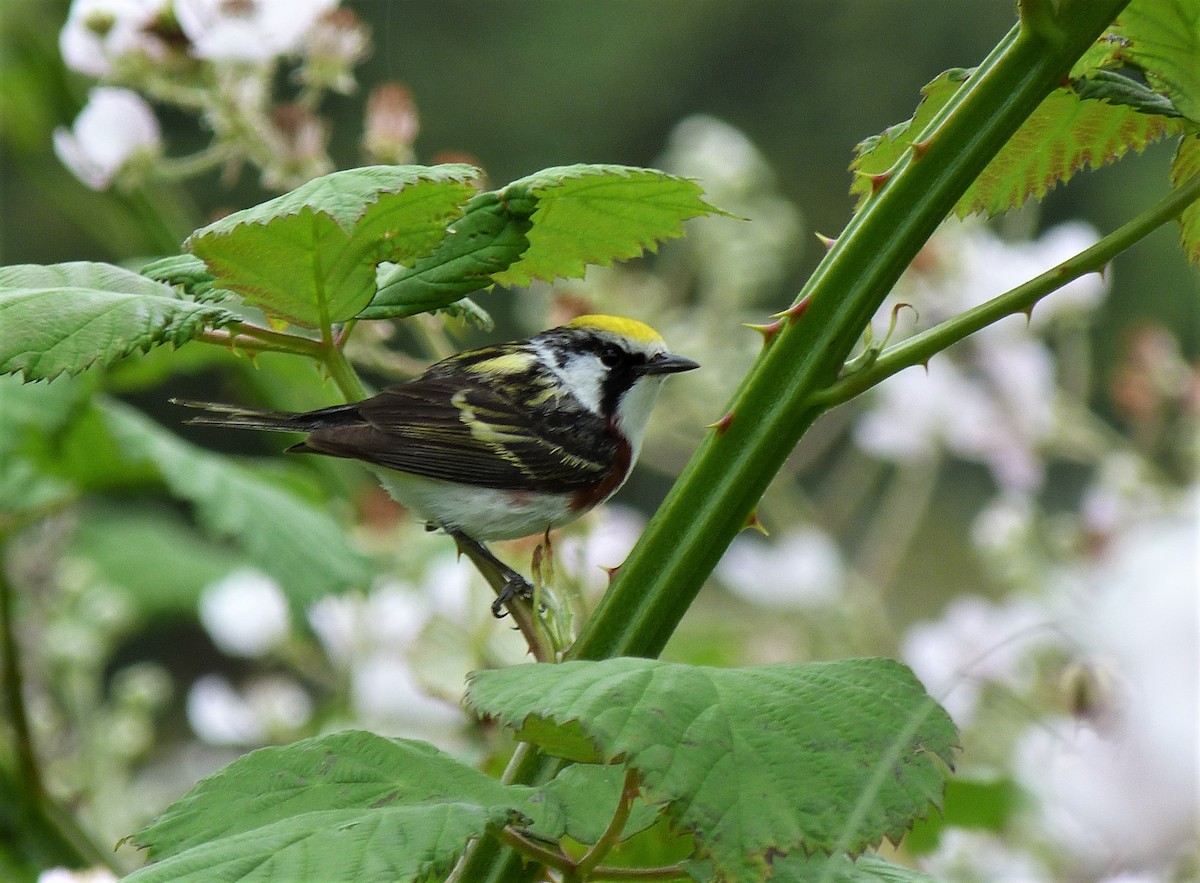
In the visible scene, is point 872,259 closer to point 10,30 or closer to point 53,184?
point 10,30

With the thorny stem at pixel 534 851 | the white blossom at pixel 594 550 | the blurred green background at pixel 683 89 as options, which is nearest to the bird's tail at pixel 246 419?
the white blossom at pixel 594 550

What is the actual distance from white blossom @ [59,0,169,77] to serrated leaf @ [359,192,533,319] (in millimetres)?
779

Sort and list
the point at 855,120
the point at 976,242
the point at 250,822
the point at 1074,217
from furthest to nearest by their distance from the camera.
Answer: the point at 855,120
the point at 1074,217
the point at 976,242
the point at 250,822

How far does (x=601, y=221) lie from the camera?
884 mm

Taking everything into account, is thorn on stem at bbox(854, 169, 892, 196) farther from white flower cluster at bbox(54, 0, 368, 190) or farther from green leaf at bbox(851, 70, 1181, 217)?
white flower cluster at bbox(54, 0, 368, 190)

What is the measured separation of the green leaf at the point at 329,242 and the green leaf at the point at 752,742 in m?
0.26

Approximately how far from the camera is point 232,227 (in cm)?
72

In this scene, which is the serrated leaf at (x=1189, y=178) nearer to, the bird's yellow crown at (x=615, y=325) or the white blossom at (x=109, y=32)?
the bird's yellow crown at (x=615, y=325)

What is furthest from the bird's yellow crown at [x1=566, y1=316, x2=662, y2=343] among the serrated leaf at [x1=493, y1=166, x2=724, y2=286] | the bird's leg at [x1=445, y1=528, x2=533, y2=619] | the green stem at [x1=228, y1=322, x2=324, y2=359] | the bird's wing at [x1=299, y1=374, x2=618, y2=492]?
the green stem at [x1=228, y1=322, x2=324, y2=359]

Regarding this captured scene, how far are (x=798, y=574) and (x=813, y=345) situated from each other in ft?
4.86

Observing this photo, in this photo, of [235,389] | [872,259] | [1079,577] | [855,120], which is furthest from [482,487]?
[855,120]

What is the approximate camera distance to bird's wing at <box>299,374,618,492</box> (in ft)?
4.59

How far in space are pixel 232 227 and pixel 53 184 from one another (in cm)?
174

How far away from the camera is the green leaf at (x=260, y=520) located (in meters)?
1.44
